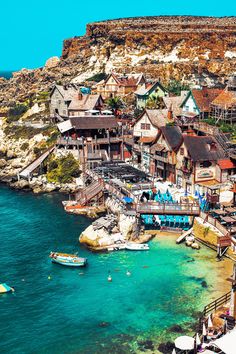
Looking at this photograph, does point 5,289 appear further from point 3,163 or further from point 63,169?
point 3,163

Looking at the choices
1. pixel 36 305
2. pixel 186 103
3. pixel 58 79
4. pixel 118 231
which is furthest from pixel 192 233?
pixel 58 79

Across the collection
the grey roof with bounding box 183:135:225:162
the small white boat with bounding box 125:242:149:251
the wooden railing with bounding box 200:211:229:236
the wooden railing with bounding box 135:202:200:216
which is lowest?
the small white boat with bounding box 125:242:149:251

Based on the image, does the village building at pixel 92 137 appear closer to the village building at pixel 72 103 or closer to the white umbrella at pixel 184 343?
the village building at pixel 72 103

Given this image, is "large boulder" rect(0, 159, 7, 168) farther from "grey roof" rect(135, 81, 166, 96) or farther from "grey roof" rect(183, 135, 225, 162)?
"grey roof" rect(183, 135, 225, 162)

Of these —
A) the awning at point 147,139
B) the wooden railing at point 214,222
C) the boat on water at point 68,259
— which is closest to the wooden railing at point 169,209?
the wooden railing at point 214,222

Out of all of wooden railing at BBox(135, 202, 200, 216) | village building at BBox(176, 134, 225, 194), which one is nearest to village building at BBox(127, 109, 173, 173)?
village building at BBox(176, 134, 225, 194)

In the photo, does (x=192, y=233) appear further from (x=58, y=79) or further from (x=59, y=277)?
(x=58, y=79)
